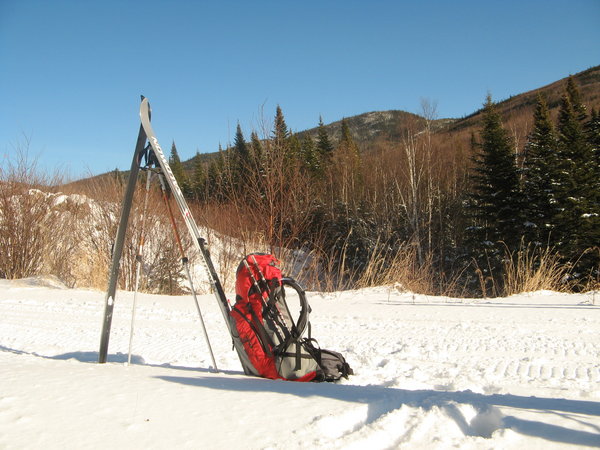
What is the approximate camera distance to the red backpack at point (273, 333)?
8.22 ft

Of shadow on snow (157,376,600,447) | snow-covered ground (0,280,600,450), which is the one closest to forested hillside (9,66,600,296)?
snow-covered ground (0,280,600,450)

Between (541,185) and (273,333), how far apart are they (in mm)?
19986

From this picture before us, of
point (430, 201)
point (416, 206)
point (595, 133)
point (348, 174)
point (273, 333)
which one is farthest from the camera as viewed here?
point (348, 174)

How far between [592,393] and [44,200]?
9683 millimetres

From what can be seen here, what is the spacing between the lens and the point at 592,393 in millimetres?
2221

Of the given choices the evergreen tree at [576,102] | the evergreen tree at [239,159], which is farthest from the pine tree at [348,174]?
the evergreen tree at [239,159]

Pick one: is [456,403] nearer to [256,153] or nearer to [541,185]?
[256,153]

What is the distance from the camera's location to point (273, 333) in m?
2.58

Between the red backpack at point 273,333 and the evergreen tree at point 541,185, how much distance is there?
1834 centimetres

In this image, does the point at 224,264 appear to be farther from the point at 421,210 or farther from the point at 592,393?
the point at 421,210

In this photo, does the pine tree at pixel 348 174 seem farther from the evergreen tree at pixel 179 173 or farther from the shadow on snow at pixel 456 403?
the shadow on snow at pixel 456 403

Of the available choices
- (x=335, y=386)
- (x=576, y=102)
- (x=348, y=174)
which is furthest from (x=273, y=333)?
(x=576, y=102)

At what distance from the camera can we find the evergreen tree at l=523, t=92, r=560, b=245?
709 inches

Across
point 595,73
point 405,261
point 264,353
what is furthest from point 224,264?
point 595,73
